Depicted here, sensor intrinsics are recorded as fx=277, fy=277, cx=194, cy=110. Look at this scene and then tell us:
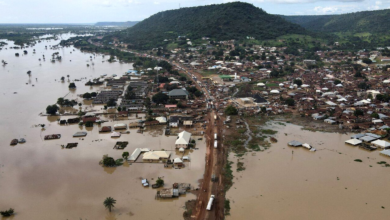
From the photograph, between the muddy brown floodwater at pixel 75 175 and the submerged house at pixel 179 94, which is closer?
the muddy brown floodwater at pixel 75 175

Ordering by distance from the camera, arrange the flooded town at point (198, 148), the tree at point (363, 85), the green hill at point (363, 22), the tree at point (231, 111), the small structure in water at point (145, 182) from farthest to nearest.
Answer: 1. the green hill at point (363, 22)
2. the tree at point (363, 85)
3. the tree at point (231, 111)
4. the small structure in water at point (145, 182)
5. the flooded town at point (198, 148)

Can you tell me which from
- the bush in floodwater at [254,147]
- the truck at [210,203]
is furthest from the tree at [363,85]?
the truck at [210,203]

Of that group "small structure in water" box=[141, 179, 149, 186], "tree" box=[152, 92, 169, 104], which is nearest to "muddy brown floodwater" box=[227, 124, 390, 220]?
"small structure in water" box=[141, 179, 149, 186]

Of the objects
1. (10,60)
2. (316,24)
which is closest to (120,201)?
(10,60)

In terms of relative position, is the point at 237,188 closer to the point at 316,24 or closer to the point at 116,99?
the point at 116,99

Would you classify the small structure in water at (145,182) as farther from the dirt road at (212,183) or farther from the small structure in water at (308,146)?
the small structure in water at (308,146)

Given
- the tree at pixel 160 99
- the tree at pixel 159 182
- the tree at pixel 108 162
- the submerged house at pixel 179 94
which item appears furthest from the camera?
the submerged house at pixel 179 94
